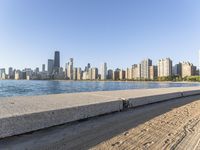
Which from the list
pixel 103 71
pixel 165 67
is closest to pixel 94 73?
pixel 103 71

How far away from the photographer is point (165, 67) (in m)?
160

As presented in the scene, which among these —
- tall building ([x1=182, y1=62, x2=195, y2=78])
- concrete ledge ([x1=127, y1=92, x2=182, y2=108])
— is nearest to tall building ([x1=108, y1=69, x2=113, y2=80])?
tall building ([x1=182, y1=62, x2=195, y2=78])

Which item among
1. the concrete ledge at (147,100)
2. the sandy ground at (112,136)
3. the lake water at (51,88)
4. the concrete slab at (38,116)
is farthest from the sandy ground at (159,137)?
the lake water at (51,88)

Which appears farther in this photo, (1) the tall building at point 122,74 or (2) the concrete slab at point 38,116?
(1) the tall building at point 122,74

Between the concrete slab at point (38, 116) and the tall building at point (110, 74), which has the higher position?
the tall building at point (110, 74)

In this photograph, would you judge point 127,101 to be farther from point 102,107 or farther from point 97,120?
point 97,120

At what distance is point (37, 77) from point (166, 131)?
19392 centimetres

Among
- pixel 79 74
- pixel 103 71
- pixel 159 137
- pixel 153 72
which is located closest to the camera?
pixel 159 137

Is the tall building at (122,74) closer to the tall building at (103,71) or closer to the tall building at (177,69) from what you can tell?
→ the tall building at (103,71)

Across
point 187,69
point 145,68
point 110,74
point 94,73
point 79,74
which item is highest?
point 145,68

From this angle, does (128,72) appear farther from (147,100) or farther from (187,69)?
(147,100)

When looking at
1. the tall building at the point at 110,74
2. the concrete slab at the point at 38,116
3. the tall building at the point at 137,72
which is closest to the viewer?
the concrete slab at the point at 38,116

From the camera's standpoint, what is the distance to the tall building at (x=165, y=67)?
15732 cm

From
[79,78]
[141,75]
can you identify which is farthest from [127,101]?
[79,78]
